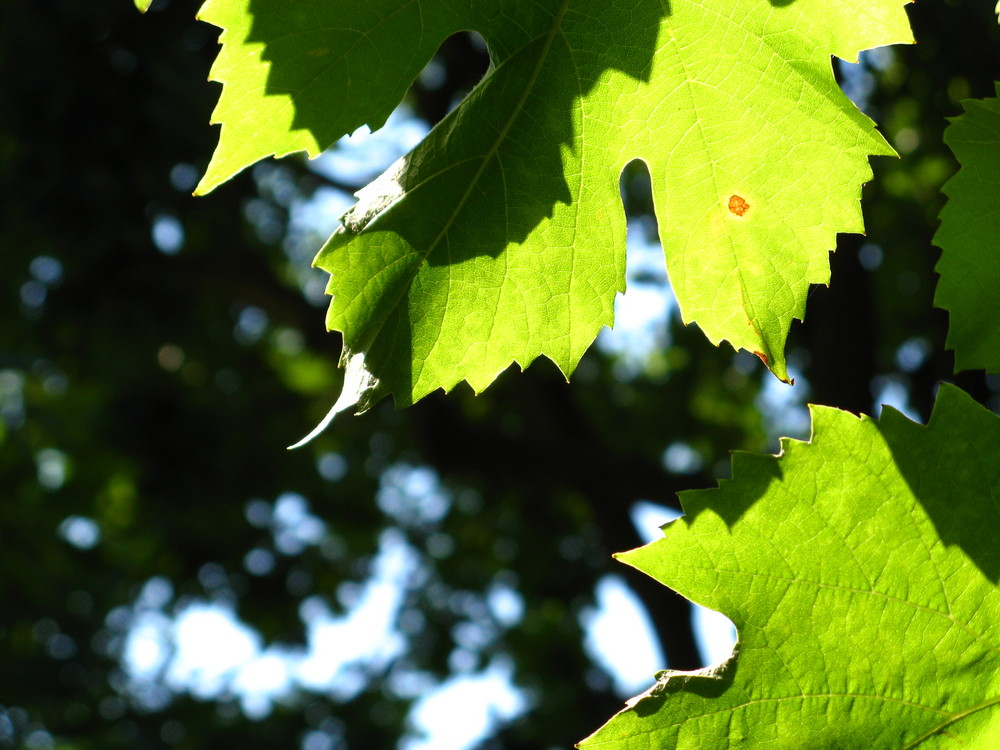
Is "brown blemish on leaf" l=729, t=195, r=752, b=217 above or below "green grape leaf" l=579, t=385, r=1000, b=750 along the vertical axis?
above

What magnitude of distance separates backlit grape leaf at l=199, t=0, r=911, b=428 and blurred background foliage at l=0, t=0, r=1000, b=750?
93.7 inches

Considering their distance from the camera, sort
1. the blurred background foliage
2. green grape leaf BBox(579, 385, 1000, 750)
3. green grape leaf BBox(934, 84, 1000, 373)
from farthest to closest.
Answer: the blurred background foliage < green grape leaf BBox(934, 84, 1000, 373) < green grape leaf BBox(579, 385, 1000, 750)

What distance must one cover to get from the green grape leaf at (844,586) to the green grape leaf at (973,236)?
0.14 m

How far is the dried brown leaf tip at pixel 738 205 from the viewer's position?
39.1 inches

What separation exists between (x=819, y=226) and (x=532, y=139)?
1.08ft

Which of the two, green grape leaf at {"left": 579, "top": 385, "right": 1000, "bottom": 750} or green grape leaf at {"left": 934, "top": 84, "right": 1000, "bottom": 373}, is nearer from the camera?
green grape leaf at {"left": 579, "top": 385, "right": 1000, "bottom": 750}

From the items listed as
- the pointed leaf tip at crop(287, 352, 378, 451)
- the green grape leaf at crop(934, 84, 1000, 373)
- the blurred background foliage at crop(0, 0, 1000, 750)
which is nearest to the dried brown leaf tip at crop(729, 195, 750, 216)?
the green grape leaf at crop(934, 84, 1000, 373)

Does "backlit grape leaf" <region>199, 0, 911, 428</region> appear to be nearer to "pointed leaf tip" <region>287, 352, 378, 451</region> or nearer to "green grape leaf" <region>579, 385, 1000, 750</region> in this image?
"pointed leaf tip" <region>287, 352, 378, 451</region>

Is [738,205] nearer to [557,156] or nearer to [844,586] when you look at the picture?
[557,156]

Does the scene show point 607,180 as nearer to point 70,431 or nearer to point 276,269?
point 70,431

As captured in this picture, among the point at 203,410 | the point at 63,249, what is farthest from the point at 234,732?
the point at 63,249

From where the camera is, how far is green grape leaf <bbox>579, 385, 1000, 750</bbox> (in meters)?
0.89

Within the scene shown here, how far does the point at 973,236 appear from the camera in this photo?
994 millimetres

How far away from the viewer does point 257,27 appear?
36.9 inches
